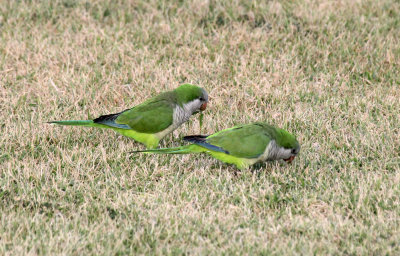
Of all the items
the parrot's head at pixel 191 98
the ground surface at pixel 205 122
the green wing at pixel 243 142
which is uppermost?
the parrot's head at pixel 191 98

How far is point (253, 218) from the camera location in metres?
3.93

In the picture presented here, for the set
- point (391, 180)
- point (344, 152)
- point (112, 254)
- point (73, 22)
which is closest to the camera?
point (112, 254)

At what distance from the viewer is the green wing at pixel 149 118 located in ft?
15.5

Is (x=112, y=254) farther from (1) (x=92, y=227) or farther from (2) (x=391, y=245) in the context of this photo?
(2) (x=391, y=245)

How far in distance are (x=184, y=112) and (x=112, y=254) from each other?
1752 millimetres

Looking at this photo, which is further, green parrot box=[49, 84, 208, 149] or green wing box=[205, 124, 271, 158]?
green parrot box=[49, 84, 208, 149]

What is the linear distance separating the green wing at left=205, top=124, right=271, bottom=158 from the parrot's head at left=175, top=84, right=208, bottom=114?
23.3 inches

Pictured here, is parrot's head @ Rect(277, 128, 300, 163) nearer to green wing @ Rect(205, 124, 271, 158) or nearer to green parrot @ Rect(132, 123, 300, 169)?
green parrot @ Rect(132, 123, 300, 169)

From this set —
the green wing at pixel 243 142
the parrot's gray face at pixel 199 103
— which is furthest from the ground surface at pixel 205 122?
the parrot's gray face at pixel 199 103

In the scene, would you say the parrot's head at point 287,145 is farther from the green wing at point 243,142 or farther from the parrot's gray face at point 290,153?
the green wing at point 243,142

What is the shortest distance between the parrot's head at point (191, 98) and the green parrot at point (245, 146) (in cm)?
56

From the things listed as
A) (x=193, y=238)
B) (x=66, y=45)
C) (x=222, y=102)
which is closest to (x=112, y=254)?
(x=193, y=238)

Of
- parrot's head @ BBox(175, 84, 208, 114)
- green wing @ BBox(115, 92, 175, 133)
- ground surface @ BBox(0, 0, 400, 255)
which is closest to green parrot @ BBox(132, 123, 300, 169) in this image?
ground surface @ BBox(0, 0, 400, 255)

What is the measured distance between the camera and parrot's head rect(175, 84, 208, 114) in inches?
194
